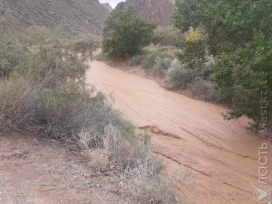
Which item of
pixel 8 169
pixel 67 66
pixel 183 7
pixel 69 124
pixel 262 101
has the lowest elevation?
pixel 8 169

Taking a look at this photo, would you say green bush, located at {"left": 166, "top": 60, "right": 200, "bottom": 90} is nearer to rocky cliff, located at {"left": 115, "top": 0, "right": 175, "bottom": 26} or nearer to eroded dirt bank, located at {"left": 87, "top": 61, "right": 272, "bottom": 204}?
eroded dirt bank, located at {"left": 87, "top": 61, "right": 272, "bottom": 204}

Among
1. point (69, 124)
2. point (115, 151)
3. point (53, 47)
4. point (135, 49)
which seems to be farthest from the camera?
point (135, 49)

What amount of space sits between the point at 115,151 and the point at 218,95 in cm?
754

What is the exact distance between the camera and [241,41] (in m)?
6.90

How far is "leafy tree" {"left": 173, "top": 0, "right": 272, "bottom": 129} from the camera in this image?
Answer: 5.37m

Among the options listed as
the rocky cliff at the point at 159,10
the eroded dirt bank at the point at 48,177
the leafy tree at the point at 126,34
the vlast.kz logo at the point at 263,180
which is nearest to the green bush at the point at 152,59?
the leafy tree at the point at 126,34

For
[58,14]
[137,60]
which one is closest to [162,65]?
[137,60]

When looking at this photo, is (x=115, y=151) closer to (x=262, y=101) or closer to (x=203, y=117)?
(x=262, y=101)

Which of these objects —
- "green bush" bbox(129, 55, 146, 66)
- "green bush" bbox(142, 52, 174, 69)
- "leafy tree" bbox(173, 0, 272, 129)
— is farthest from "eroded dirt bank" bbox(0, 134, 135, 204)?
"green bush" bbox(129, 55, 146, 66)

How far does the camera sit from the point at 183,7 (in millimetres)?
7855

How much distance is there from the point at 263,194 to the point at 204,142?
2425 millimetres

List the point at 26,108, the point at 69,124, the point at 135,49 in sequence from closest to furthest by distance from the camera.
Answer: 1. the point at 26,108
2. the point at 69,124
3. the point at 135,49

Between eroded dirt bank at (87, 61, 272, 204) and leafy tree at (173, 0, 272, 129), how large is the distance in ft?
3.49

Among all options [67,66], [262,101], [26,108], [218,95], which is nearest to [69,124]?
[26,108]
